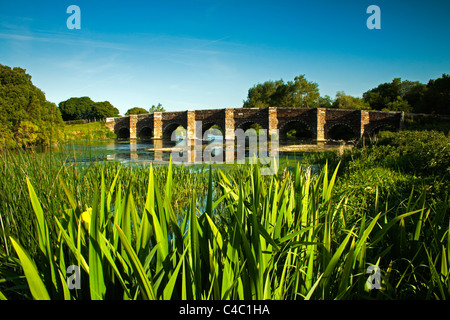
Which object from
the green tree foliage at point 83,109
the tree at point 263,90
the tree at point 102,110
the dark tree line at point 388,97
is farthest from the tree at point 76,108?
the dark tree line at point 388,97

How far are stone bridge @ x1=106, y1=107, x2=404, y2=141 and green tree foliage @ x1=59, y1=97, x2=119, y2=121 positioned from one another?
110 ft

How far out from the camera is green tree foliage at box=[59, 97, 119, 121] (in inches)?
2633

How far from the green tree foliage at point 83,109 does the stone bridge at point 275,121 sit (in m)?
33.5

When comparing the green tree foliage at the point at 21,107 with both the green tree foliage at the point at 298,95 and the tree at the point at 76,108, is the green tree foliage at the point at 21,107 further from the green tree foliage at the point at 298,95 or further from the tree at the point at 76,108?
the tree at the point at 76,108

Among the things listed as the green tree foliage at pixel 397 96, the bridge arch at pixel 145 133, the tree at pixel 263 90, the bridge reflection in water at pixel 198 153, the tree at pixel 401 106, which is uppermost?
the tree at pixel 263 90

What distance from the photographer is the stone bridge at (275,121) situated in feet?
91.9

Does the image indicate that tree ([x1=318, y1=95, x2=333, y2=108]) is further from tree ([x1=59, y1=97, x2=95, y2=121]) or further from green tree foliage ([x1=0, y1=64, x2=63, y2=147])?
tree ([x1=59, y1=97, x2=95, y2=121])

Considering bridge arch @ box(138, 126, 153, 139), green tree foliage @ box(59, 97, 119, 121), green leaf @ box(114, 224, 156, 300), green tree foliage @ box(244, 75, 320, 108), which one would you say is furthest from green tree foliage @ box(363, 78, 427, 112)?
green tree foliage @ box(59, 97, 119, 121)

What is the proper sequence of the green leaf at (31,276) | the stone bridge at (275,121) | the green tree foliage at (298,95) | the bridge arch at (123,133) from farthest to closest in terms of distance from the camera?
1. the green tree foliage at (298,95)
2. the bridge arch at (123,133)
3. the stone bridge at (275,121)
4. the green leaf at (31,276)
